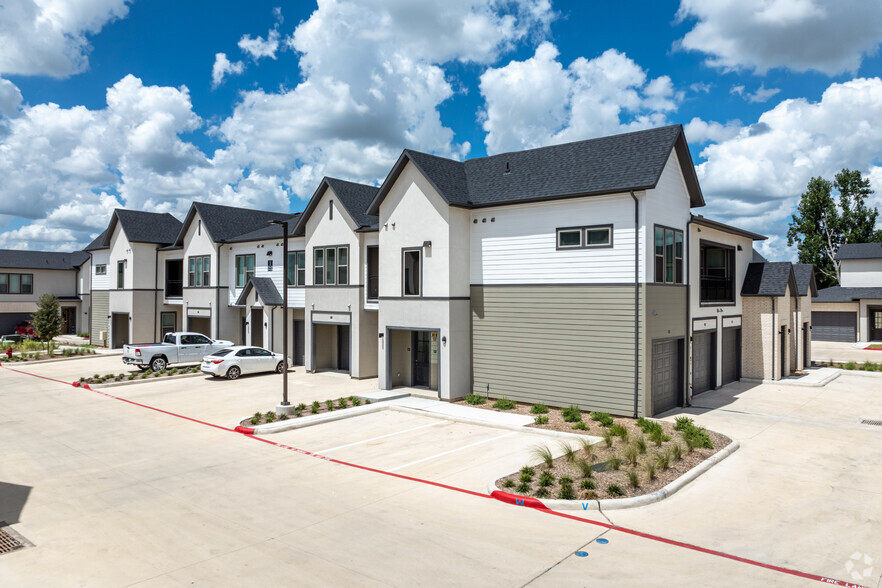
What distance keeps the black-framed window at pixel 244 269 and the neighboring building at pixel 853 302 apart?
40216mm

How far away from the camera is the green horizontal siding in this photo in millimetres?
17172

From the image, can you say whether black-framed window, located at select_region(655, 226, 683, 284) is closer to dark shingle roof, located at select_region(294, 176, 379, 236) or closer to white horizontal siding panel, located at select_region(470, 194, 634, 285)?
white horizontal siding panel, located at select_region(470, 194, 634, 285)

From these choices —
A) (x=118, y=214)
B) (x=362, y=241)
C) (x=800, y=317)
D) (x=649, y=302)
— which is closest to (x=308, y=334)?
(x=362, y=241)

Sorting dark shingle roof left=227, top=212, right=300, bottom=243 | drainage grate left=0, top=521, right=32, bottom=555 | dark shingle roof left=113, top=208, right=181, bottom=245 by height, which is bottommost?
drainage grate left=0, top=521, right=32, bottom=555

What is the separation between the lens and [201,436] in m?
15.5

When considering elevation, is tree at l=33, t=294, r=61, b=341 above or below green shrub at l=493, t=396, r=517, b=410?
above

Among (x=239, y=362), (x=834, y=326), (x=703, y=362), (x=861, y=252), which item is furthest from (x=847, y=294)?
(x=239, y=362)

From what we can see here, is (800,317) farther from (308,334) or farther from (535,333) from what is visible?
→ (308,334)

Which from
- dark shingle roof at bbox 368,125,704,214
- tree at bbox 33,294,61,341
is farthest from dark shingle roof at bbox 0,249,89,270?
dark shingle roof at bbox 368,125,704,214

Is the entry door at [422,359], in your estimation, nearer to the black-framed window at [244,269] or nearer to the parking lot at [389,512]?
the parking lot at [389,512]

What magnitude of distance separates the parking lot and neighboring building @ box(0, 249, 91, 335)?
133 feet

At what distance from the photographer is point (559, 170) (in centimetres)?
1930

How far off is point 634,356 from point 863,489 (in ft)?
21.8

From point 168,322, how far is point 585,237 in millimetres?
32329
